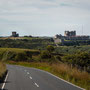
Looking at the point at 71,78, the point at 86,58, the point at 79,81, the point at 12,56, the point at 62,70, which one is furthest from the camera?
the point at 12,56

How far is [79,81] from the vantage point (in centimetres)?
1697

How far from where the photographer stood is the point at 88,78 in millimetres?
17125

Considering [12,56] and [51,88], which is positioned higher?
[51,88]

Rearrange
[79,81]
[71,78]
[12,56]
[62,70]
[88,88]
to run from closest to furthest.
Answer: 1. [88,88]
2. [79,81]
3. [71,78]
4. [62,70]
5. [12,56]

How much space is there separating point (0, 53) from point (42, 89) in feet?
237

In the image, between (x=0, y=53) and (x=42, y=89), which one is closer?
(x=42, y=89)

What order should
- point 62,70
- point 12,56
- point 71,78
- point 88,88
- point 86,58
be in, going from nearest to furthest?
point 88,88 < point 71,78 < point 62,70 < point 86,58 < point 12,56

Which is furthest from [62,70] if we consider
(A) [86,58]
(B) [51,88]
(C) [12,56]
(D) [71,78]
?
(C) [12,56]

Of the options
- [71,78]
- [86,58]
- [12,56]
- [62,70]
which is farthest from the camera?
[12,56]

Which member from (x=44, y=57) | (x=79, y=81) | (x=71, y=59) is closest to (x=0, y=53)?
(x=44, y=57)

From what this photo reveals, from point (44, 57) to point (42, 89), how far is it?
5671 cm

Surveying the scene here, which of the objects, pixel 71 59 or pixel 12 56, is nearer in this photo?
pixel 71 59

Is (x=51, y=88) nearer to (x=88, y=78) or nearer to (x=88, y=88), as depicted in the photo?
(x=88, y=88)

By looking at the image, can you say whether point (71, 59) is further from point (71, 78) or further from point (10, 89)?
point (10, 89)
